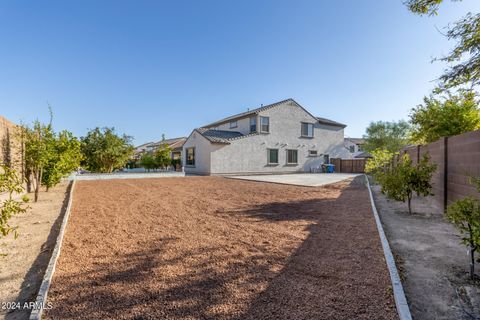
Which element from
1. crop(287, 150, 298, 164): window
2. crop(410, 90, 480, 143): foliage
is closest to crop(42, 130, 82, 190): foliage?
crop(410, 90, 480, 143): foliage

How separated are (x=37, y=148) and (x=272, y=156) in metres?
19.9

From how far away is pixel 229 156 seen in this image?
23.4 metres

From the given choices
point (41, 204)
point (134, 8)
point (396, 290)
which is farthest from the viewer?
point (134, 8)

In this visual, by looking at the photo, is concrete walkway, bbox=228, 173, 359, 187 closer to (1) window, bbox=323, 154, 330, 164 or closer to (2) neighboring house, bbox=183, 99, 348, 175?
(2) neighboring house, bbox=183, 99, 348, 175

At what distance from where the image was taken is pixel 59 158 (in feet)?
34.7

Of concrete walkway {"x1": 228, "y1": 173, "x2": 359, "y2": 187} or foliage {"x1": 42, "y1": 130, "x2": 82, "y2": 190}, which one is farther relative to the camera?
concrete walkway {"x1": 228, "y1": 173, "x2": 359, "y2": 187}

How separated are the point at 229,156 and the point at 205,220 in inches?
674

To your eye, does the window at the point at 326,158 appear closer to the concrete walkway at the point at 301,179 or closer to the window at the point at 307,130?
the window at the point at 307,130

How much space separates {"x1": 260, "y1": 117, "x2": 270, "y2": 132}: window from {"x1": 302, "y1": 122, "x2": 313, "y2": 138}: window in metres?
5.04

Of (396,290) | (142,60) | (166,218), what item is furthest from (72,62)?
(396,290)

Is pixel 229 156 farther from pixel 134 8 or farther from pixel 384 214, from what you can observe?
pixel 384 214

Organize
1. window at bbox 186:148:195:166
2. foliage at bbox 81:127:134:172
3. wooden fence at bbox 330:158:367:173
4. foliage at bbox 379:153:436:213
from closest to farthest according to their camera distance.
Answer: foliage at bbox 379:153:436:213 → foliage at bbox 81:127:134:172 → window at bbox 186:148:195:166 → wooden fence at bbox 330:158:367:173

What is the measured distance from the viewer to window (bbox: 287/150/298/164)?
26.9 meters

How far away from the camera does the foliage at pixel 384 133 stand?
1602 inches
